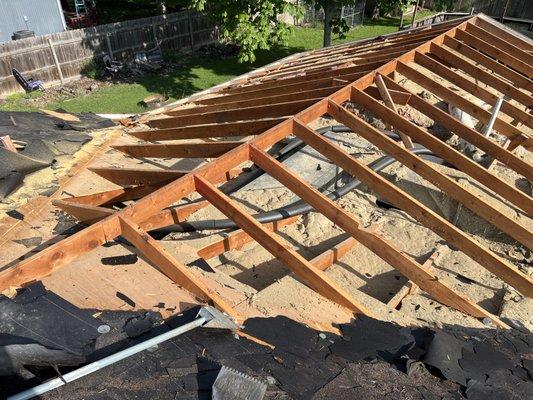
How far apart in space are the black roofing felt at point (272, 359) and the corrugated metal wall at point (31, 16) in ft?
65.0

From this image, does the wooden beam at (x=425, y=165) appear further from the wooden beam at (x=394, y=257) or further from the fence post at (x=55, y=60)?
the fence post at (x=55, y=60)

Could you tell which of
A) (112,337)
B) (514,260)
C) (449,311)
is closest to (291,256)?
(112,337)

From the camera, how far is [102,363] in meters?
2.70

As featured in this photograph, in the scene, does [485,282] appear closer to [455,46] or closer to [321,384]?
[321,384]

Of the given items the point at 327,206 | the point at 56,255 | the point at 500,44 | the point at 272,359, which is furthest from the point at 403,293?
the point at 500,44

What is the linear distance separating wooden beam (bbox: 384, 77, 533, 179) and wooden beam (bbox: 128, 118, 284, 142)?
241cm

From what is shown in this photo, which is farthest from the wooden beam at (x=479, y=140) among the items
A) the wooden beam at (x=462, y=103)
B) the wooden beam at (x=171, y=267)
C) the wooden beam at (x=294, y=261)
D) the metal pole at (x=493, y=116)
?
the wooden beam at (x=171, y=267)

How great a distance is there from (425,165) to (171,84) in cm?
1560

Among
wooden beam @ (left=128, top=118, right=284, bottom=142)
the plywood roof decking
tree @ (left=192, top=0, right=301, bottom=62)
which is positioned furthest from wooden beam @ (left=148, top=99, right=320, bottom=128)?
tree @ (left=192, top=0, right=301, bottom=62)

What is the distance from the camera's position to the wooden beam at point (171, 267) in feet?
11.2

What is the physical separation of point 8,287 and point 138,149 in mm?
3010

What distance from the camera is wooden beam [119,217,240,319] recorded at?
134 inches

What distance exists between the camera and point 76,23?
23.2 meters

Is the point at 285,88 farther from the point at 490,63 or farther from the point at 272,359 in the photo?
the point at 272,359
